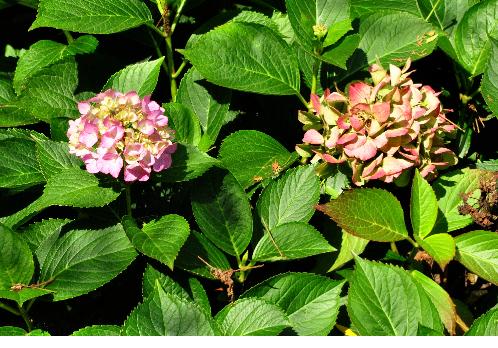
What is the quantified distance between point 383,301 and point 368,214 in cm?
21

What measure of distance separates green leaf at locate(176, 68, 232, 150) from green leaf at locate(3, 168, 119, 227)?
0.32 meters

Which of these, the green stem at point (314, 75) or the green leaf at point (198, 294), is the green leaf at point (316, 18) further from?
the green leaf at point (198, 294)

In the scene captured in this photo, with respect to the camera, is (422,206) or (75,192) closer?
(75,192)

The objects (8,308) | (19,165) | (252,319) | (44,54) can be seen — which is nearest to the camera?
(252,319)

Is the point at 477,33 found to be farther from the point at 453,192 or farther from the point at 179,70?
the point at 179,70

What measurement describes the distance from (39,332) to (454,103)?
1.05 m

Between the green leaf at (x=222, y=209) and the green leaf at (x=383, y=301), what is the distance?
0.24m

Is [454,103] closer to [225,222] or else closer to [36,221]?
[225,222]

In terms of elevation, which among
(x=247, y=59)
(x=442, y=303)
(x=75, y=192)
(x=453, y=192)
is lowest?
(x=442, y=303)

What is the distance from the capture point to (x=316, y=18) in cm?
158

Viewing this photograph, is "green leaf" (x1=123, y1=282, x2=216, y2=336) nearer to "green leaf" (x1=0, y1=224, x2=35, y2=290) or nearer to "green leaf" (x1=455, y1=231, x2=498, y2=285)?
"green leaf" (x1=0, y1=224, x2=35, y2=290)

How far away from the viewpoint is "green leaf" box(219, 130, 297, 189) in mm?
1497

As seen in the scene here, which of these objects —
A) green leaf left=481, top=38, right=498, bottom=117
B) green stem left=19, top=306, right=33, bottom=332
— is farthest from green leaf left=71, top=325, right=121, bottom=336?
green leaf left=481, top=38, right=498, bottom=117

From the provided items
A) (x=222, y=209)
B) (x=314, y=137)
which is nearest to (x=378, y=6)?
(x=314, y=137)
